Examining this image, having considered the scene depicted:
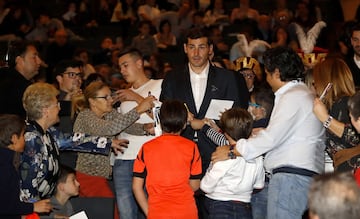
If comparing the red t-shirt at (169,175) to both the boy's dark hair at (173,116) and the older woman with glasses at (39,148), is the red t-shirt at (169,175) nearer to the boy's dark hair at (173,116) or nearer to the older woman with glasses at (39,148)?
the boy's dark hair at (173,116)

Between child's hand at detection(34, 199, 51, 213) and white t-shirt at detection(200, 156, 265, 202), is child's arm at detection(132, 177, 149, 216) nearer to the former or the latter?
white t-shirt at detection(200, 156, 265, 202)

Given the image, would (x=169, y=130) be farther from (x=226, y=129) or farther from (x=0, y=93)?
(x=0, y=93)

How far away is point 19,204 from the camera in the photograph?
4980 mm

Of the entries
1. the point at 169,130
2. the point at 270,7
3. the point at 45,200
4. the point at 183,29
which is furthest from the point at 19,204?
the point at 270,7

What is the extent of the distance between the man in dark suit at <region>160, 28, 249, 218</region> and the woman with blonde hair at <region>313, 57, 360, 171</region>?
727 mm

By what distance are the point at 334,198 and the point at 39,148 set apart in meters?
2.82

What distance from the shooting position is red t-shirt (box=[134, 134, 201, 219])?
537 centimetres

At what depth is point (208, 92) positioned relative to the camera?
6.09 metres

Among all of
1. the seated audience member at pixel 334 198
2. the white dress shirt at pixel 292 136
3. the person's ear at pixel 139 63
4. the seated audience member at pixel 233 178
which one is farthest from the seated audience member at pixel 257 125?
the seated audience member at pixel 334 198

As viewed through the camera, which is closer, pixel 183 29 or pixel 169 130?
pixel 169 130

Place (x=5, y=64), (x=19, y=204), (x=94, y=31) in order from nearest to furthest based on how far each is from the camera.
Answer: (x=19, y=204)
(x=5, y=64)
(x=94, y=31)

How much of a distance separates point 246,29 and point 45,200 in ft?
26.1

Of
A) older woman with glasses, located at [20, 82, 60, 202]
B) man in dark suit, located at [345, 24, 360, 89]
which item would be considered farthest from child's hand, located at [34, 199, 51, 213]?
man in dark suit, located at [345, 24, 360, 89]

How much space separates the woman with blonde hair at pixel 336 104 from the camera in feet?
16.5
